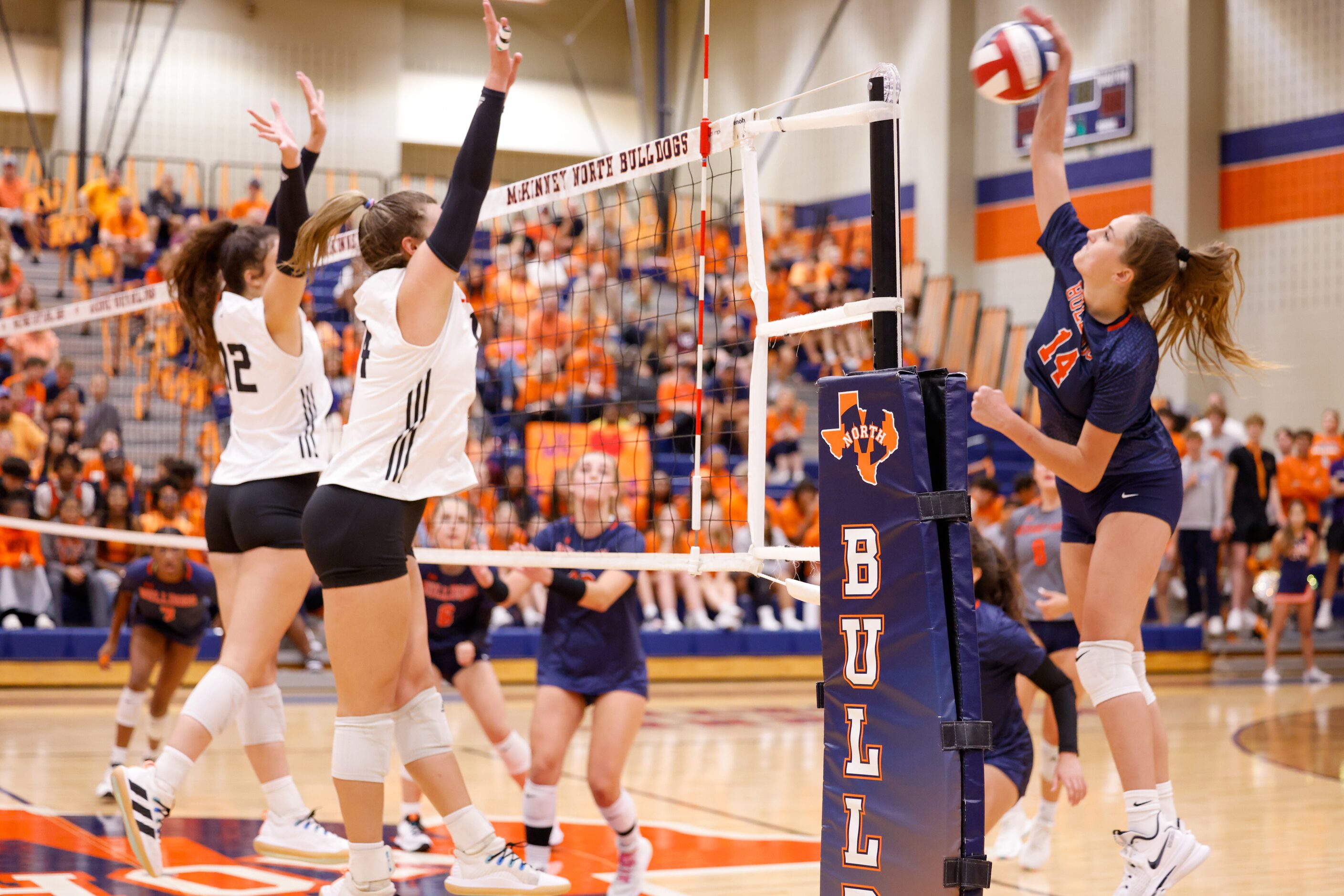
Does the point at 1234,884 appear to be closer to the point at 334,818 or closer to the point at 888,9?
the point at 334,818

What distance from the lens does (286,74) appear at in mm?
21609

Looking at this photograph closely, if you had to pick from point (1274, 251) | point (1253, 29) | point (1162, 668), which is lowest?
point (1162, 668)

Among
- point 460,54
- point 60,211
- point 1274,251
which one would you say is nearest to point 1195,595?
point 1274,251

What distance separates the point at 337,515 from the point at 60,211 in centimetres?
1461

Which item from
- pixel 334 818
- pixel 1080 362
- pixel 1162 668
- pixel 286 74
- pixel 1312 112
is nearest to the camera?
pixel 1080 362

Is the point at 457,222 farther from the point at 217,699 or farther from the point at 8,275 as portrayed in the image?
the point at 8,275

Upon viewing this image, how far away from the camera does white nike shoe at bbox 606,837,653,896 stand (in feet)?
15.0

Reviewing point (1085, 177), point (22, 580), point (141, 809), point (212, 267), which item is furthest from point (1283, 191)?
point (141, 809)

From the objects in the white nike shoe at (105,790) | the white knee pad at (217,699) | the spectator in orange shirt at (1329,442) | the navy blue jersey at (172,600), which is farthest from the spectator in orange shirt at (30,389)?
the spectator in orange shirt at (1329,442)

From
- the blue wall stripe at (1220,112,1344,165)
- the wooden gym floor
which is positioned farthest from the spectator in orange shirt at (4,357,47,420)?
the blue wall stripe at (1220,112,1344,165)

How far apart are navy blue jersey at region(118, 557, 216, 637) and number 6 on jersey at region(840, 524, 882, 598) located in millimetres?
4326

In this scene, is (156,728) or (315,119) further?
(156,728)

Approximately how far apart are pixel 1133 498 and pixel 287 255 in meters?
2.55

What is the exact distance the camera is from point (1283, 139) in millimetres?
16188
